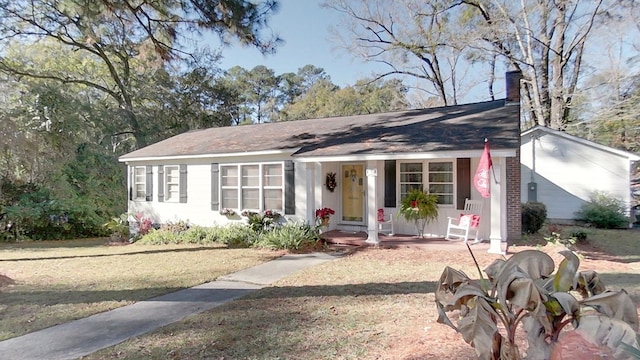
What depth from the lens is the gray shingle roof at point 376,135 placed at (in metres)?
8.59

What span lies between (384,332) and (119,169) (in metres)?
16.3

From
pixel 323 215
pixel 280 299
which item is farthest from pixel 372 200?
pixel 280 299

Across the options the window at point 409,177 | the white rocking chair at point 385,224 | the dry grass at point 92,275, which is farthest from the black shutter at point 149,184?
the window at point 409,177

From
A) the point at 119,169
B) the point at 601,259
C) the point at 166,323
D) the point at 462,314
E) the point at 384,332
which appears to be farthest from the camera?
the point at 119,169

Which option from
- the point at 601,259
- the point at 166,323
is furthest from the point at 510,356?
the point at 601,259

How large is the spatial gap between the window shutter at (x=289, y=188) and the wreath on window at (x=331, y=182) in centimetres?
99

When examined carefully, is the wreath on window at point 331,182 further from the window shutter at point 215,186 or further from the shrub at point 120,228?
the shrub at point 120,228

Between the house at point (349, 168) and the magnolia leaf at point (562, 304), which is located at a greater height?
the house at point (349, 168)

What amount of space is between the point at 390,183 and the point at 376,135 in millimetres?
1404

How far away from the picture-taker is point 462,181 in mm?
9781

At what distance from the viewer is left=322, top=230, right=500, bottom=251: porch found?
883cm

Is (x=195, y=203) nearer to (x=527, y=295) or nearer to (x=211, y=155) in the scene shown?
(x=211, y=155)

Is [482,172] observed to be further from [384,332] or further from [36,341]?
[36,341]

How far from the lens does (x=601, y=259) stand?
8.23 m
